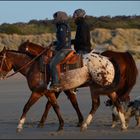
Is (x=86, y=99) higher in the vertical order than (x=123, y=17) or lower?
higher

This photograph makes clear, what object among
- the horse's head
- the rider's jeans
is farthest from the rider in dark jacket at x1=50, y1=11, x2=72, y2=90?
the horse's head

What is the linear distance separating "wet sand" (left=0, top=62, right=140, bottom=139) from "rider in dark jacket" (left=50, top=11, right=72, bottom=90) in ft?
3.92

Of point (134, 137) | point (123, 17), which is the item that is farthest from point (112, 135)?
point (123, 17)

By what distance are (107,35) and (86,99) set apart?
30.1 m

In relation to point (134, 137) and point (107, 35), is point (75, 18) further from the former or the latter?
point (107, 35)

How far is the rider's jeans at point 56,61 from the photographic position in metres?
14.4

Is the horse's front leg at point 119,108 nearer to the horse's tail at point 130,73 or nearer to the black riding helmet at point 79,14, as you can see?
the horse's tail at point 130,73

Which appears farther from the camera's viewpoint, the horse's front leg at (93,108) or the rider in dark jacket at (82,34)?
the rider in dark jacket at (82,34)

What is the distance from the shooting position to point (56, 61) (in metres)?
14.5

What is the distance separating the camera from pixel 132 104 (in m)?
14.8

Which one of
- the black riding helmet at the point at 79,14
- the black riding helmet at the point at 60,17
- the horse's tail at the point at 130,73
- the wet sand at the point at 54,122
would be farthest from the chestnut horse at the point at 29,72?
the horse's tail at the point at 130,73

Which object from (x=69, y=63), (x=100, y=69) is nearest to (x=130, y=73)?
(x=100, y=69)

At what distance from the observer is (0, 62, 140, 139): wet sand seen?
44.0 ft

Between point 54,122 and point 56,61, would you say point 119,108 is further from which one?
point 54,122
